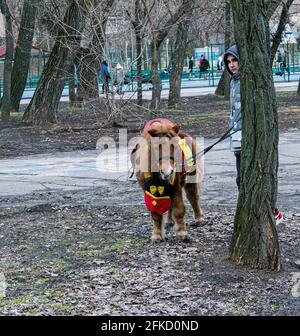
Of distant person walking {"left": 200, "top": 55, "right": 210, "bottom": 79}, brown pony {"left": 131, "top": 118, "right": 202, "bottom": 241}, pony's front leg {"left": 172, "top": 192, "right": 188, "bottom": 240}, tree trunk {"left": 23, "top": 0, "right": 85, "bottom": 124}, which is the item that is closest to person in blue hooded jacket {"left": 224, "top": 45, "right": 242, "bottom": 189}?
brown pony {"left": 131, "top": 118, "right": 202, "bottom": 241}

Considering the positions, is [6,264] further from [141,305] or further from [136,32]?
[136,32]

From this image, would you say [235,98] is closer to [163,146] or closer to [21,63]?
[163,146]

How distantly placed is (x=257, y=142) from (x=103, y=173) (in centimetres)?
658

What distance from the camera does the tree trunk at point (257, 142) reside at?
254 inches

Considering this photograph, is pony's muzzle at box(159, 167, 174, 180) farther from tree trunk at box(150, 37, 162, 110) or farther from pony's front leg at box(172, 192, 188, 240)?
tree trunk at box(150, 37, 162, 110)

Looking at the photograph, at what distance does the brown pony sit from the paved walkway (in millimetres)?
2162

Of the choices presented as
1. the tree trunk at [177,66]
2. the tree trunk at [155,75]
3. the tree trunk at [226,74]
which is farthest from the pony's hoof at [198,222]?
the tree trunk at [177,66]

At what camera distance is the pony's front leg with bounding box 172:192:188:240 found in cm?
759

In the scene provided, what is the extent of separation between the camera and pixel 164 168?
23.3ft

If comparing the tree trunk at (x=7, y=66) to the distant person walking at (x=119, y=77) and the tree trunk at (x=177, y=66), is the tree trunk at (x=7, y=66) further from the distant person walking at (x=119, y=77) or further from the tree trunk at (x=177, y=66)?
the tree trunk at (x=177, y=66)

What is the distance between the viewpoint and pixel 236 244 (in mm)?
6707

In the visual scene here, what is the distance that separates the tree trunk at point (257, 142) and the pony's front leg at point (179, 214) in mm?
1008

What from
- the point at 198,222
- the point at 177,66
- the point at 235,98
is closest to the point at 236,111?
the point at 235,98

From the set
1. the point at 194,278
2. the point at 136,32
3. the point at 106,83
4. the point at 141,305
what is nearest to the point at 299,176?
the point at 194,278
